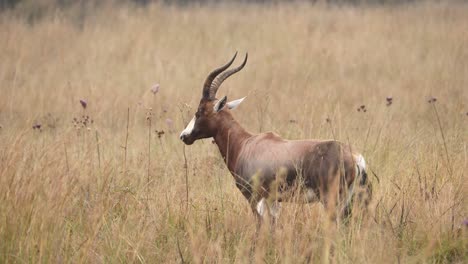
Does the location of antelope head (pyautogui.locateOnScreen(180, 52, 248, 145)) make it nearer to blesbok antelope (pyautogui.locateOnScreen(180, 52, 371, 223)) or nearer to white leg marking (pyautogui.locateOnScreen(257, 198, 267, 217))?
blesbok antelope (pyautogui.locateOnScreen(180, 52, 371, 223))

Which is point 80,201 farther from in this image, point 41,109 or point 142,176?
point 41,109

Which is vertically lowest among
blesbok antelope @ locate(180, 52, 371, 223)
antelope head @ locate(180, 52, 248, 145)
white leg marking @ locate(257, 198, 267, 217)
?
white leg marking @ locate(257, 198, 267, 217)

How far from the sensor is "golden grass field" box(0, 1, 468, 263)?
4.69 metres

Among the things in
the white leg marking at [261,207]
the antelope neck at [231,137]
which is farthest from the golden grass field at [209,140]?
the antelope neck at [231,137]

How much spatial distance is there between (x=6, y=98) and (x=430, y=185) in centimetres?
664

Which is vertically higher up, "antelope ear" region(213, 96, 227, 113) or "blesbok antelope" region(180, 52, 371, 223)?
"antelope ear" region(213, 96, 227, 113)

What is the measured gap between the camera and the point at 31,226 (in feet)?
14.8

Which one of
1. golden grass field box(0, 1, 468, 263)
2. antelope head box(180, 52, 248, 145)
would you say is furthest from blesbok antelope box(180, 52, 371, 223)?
golden grass field box(0, 1, 468, 263)

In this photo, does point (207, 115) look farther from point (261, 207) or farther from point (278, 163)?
point (261, 207)

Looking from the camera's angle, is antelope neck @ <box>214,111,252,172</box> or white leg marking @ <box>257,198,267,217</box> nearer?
white leg marking @ <box>257,198,267,217</box>

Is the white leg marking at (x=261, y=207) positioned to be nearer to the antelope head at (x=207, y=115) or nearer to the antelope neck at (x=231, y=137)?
the antelope neck at (x=231, y=137)

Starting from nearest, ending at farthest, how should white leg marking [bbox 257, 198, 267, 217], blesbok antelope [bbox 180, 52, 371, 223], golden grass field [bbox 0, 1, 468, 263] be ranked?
golden grass field [bbox 0, 1, 468, 263] < blesbok antelope [bbox 180, 52, 371, 223] < white leg marking [bbox 257, 198, 267, 217]

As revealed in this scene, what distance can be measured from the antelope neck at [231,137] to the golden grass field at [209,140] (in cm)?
22

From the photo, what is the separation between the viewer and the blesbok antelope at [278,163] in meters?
5.21
